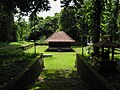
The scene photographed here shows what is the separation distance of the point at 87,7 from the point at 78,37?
42.7m

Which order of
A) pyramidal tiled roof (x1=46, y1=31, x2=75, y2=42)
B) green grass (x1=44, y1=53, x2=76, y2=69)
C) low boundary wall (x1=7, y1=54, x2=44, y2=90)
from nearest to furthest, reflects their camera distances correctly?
low boundary wall (x1=7, y1=54, x2=44, y2=90) < green grass (x1=44, y1=53, x2=76, y2=69) < pyramidal tiled roof (x1=46, y1=31, x2=75, y2=42)

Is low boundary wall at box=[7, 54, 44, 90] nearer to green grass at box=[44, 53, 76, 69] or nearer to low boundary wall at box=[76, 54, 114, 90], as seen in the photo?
low boundary wall at box=[76, 54, 114, 90]

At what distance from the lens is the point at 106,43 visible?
15.2 m

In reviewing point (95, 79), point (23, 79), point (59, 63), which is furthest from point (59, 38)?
point (23, 79)

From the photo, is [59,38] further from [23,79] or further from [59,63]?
[23,79]

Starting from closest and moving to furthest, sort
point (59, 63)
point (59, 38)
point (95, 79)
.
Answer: point (95, 79) → point (59, 63) → point (59, 38)

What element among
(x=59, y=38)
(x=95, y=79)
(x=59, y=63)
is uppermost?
(x=59, y=38)

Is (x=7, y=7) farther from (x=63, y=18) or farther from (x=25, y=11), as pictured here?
(x=63, y=18)

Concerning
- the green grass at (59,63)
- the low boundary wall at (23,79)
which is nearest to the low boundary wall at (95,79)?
the low boundary wall at (23,79)

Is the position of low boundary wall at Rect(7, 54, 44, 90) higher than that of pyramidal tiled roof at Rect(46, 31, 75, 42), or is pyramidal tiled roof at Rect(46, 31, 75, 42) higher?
pyramidal tiled roof at Rect(46, 31, 75, 42)

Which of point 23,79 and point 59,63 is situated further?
point 59,63

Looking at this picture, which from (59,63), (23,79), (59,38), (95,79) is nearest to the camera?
(23,79)

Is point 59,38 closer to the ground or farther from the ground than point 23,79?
farther from the ground

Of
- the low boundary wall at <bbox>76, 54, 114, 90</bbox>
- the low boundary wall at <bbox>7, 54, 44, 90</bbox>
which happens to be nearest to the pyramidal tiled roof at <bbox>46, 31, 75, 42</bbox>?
the low boundary wall at <bbox>76, 54, 114, 90</bbox>
